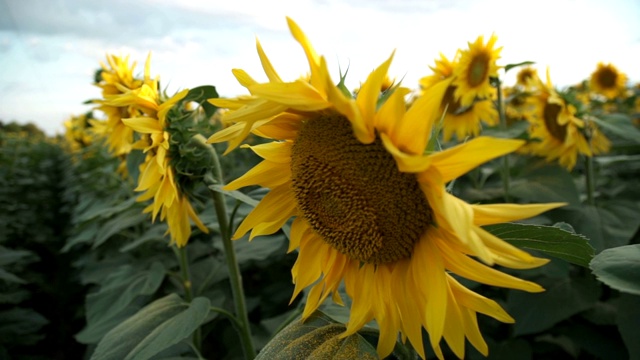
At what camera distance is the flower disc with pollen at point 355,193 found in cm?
88

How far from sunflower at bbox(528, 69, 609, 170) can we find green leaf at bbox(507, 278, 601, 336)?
2.60ft

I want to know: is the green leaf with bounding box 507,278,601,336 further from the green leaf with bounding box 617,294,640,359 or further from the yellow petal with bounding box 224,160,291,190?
the yellow petal with bounding box 224,160,291,190

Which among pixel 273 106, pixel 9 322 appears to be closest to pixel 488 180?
pixel 273 106

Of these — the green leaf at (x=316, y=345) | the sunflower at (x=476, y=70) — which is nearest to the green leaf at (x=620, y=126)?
the sunflower at (x=476, y=70)

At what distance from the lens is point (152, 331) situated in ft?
4.71

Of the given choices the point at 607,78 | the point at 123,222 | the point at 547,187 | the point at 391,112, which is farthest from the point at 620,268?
the point at 607,78

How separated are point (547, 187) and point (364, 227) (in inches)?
73.6

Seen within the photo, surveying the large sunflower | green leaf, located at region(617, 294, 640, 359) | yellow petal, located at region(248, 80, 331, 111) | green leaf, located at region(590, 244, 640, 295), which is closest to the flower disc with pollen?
the large sunflower

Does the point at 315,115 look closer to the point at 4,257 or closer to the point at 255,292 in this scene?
the point at 255,292

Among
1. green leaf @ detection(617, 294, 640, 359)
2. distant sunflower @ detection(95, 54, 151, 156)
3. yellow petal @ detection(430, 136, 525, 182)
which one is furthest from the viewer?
distant sunflower @ detection(95, 54, 151, 156)

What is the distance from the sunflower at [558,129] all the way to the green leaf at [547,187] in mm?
→ 167

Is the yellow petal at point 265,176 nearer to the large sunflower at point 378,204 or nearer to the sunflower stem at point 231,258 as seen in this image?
the large sunflower at point 378,204

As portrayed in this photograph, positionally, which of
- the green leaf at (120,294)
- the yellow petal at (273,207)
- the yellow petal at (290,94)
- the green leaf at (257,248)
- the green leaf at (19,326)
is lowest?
the green leaf at (19,326)

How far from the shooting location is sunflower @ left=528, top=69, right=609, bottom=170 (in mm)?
2646
